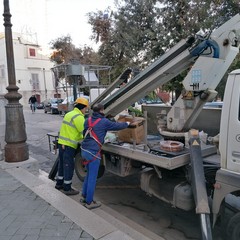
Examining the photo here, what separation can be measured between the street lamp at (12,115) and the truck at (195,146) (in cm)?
214

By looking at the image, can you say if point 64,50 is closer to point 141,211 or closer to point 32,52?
point 32,52

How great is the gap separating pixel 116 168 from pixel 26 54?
138 ft

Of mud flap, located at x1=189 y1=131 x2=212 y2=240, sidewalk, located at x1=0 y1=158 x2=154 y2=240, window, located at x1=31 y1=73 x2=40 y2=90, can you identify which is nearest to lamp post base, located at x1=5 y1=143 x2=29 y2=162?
sidewalk, located at x1=0 y1=158 x2=154 y2=240

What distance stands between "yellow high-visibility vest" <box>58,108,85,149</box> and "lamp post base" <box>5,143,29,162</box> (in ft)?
4.81

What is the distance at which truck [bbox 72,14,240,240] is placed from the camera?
10.4 ft

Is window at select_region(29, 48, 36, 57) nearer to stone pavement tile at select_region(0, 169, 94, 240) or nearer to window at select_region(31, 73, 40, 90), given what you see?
window at select_region(31, 73, 40, 90)

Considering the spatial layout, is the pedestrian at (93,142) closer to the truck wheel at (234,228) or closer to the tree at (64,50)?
the truck wheel at (234,228)

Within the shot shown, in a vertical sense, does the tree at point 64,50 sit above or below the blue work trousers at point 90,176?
above

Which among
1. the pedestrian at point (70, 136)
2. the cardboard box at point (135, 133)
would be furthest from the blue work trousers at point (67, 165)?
the cardboard box at point (135, 133)

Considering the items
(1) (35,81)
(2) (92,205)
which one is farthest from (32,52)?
→ (2) (92,205)

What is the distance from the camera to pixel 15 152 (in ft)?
19.2

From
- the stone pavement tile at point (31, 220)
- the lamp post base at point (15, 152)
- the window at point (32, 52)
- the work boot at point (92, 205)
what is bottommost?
the work boot at point (92, 205)

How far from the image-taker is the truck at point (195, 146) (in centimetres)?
316

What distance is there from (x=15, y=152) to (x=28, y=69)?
1582 inches
